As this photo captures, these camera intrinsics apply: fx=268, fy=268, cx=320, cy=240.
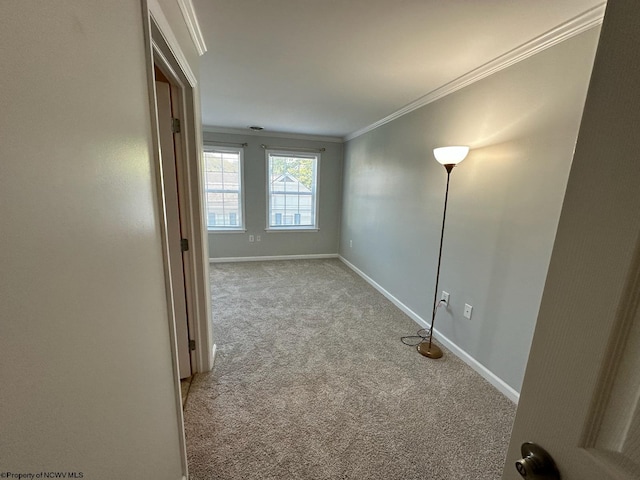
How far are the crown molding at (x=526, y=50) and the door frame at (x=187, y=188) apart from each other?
201 cm

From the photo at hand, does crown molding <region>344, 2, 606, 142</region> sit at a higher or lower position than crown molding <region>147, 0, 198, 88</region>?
higher

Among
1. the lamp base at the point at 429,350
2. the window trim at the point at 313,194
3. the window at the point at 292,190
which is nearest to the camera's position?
the lamp base at the point at 429,350

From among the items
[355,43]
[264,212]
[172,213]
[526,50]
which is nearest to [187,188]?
[172,213]

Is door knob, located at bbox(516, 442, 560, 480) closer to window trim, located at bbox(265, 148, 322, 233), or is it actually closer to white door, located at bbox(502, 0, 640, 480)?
white door, located at bbox(502, 0, 640, 480)

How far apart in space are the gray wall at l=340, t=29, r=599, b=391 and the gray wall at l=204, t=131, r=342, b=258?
191cm

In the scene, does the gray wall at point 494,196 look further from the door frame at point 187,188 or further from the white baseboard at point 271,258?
the white baseboard at point 271,258

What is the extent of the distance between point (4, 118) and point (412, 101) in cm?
307

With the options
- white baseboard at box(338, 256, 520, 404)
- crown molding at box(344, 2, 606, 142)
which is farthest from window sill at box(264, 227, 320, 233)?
crown molding at box(344, 2, 606, 142)

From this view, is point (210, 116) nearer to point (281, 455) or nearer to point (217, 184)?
point (217, 184)

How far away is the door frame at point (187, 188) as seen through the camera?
37.6 inches

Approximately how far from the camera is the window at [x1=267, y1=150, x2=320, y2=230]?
4.85m

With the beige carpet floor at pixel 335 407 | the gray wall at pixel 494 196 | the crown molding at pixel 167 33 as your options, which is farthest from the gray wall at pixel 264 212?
the crown molding at pixel 167 33

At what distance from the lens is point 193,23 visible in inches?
60.1

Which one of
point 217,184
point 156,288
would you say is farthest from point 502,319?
point 217,184
